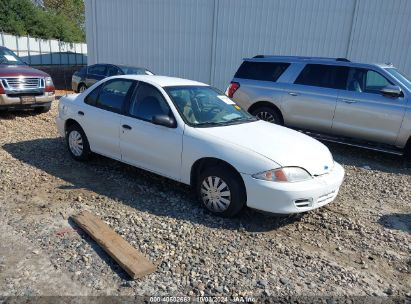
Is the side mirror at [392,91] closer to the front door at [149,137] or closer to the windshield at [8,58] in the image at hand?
the front door at [149,137]

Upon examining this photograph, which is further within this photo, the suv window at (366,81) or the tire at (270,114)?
the tire at (270,114)

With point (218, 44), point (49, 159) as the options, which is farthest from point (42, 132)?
point (218, 44)

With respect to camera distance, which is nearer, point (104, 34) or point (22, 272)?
point (22, 272)

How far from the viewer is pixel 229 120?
5.00 meters

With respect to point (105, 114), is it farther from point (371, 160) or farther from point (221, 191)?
point (371, 160)

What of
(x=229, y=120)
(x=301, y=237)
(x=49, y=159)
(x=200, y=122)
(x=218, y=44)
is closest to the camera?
(x=301, y=237)

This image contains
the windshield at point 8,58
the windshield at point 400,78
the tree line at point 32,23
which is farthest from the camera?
the tree line at point 32,23

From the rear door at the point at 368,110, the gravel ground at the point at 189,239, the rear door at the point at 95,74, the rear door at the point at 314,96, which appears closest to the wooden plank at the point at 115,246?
the gravel ground at the point at 189,239

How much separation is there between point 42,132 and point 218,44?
29.8 feet

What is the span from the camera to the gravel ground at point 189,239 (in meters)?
3.20

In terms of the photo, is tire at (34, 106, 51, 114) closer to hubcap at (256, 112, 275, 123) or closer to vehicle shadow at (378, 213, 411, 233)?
hubcap at (256, 112, 275, 123)

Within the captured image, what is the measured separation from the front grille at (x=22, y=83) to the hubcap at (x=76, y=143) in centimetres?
371

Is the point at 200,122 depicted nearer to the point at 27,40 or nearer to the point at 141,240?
the point at 141,240

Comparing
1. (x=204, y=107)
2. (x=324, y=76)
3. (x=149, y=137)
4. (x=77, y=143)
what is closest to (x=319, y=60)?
(x=324, y=76)
